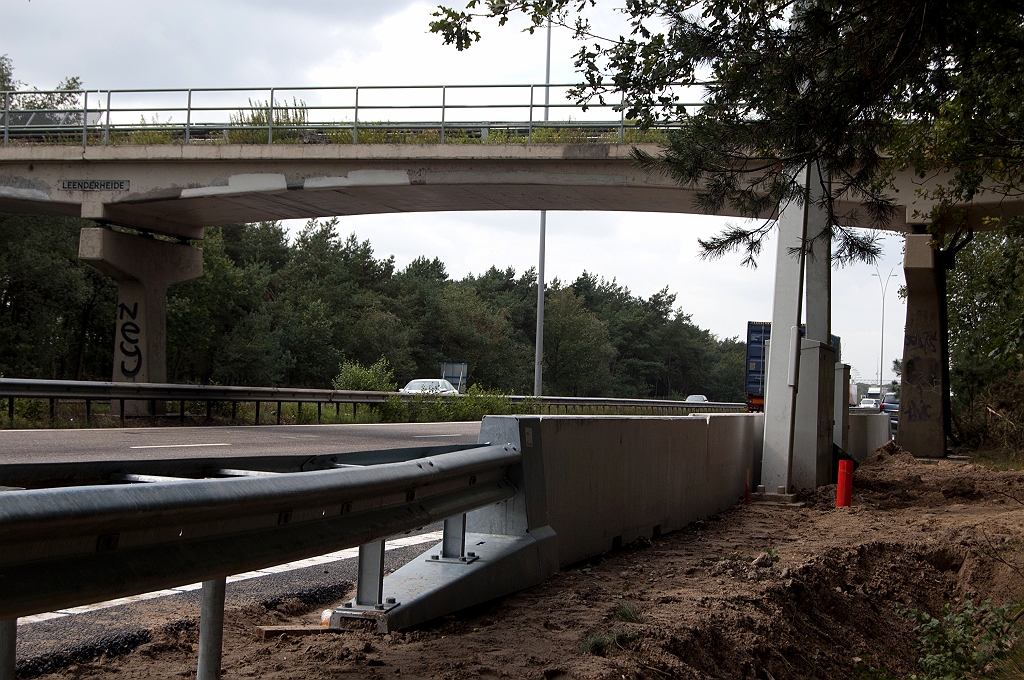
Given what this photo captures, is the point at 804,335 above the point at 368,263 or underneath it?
underneath

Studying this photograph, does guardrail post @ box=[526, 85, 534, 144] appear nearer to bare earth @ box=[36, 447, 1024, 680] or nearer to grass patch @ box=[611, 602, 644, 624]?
bare earth @ box=[36, 447, 1024, 680]

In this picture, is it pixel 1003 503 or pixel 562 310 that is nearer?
pixel 1003 503

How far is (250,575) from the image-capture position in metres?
5.67

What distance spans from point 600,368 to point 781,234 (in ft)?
232

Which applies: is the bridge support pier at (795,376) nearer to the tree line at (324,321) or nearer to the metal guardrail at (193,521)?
the metal guardrail at (193,521)

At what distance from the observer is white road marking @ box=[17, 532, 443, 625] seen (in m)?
4.35

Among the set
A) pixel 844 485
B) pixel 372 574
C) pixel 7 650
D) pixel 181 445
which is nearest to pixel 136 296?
pixel 181 445

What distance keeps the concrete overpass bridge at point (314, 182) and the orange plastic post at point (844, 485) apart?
22.3 ft

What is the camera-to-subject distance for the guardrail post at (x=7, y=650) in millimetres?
2574

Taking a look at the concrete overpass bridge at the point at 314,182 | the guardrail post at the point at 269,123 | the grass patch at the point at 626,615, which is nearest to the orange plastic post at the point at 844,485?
the concrete overpass bridge at the point at 314,182

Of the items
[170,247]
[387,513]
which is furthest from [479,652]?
[170,247]

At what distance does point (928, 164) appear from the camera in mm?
9250

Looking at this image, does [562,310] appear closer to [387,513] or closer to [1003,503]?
[1003,503]

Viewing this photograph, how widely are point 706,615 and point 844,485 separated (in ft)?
24.7
